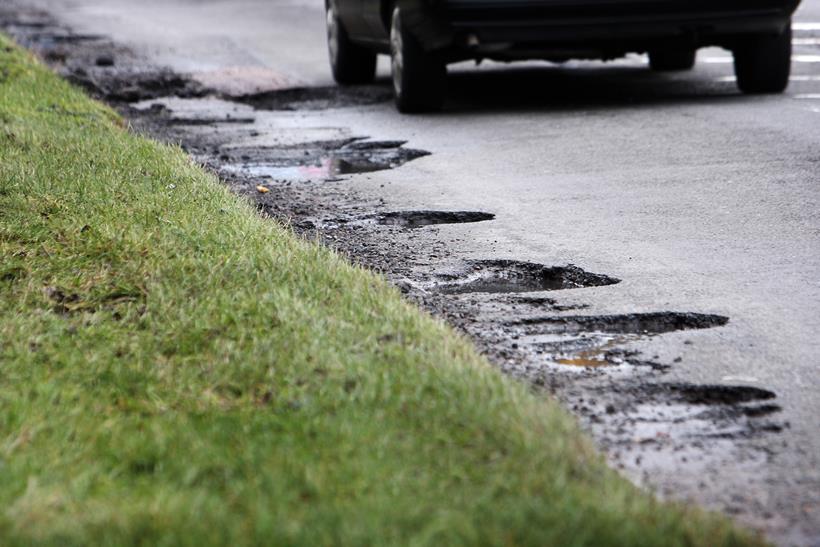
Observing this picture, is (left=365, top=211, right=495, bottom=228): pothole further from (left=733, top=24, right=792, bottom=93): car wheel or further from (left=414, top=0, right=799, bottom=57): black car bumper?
(left=733, top=24, right=792, bottom=93): car wheel

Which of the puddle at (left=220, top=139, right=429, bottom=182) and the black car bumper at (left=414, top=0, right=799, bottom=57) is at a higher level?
the black car bumper at (left=414, top=0, right=799, bottom=57)

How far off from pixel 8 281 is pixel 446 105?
5.95m

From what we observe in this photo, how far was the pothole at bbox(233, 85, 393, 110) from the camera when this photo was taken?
413 inches

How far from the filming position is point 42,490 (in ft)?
9.12

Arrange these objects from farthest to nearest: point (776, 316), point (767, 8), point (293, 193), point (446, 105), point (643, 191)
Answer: point (446, 105)
point (767, 8)
point (293, 193)
point (643, 191)
point (776, 316)

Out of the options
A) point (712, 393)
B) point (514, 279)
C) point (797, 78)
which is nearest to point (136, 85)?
point (797, 78)

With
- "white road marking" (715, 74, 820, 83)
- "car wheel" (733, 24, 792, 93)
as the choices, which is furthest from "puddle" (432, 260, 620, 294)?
"white road marking" (715, 74, 820, 83)

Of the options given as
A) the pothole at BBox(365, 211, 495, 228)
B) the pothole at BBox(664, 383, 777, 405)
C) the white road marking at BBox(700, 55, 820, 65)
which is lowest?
the pothole at BBox(664, 383, 777, 405)

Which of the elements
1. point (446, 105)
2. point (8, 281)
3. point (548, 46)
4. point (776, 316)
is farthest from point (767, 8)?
point (8, 281)

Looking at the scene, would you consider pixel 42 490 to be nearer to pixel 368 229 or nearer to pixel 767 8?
pixel 368 229

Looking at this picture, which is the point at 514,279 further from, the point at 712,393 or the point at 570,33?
the point at 570,33

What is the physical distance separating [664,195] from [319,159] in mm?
2349

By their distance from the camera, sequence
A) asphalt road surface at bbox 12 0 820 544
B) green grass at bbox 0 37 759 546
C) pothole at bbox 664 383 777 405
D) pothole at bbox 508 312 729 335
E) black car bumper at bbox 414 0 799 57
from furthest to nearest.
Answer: black car bumper at bbox 414 0 799 57
pothole at bbox 508 312 729 335
asphalt road surface at bbox 12 0 820 544
pothole at bbox 664 383 777 405
green grass at bbox 0 37 759 546

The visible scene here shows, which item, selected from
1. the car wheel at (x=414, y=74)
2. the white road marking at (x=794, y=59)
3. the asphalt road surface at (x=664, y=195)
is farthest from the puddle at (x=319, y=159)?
the white road marking at (x=794, y=59)
